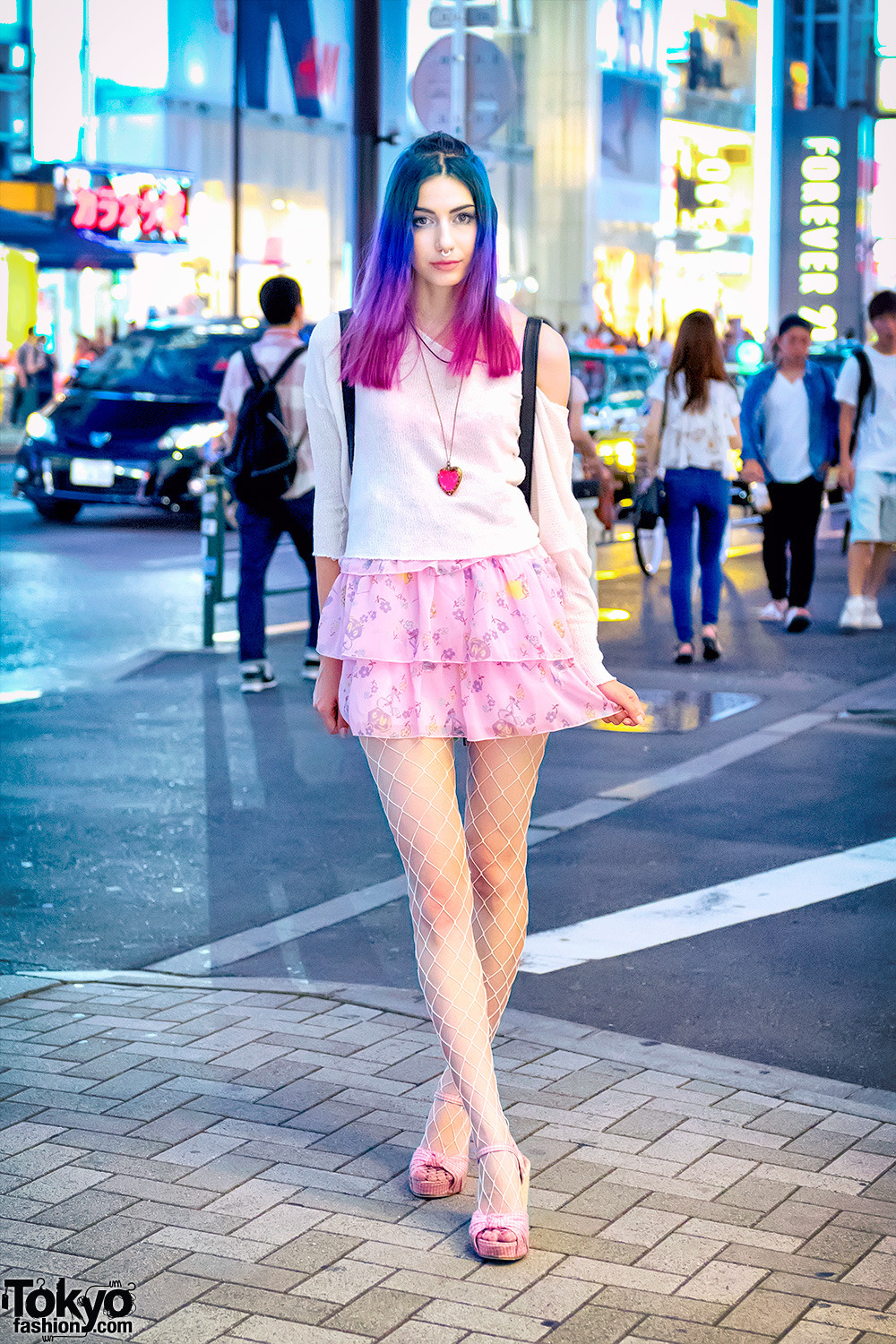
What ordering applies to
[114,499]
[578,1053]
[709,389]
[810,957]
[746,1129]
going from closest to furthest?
[746,1129] < [578,1053] < [810,957] < [709,389] < [114,499]

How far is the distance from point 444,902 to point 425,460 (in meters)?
0.79

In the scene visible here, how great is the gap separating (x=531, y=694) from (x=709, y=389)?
704 centimetres

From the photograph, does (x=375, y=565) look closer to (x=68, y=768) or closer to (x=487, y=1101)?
(x=487, y=1101)

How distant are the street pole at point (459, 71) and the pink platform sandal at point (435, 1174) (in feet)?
32.4

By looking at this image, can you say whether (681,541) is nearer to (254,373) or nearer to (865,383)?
(865,383)

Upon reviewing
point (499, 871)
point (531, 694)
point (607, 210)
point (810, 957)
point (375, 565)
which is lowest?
point (810, 957)

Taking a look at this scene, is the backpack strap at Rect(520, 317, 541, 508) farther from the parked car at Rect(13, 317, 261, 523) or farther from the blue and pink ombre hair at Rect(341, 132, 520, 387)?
the parked car at Rect(13, 317, 261, 523)

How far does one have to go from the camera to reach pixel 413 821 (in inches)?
134

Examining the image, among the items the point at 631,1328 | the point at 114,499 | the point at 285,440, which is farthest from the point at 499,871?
the point at 114,499

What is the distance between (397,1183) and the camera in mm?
3572

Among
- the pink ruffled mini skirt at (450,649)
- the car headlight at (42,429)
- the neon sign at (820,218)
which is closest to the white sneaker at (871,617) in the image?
the pink ruffled mini skirt at (450,649)

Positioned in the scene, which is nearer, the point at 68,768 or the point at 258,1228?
the point at 258,1228

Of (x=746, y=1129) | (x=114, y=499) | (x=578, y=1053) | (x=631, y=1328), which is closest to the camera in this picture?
(x=631, y=1328)

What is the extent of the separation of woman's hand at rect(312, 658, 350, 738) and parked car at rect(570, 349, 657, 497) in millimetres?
14050
